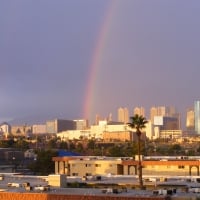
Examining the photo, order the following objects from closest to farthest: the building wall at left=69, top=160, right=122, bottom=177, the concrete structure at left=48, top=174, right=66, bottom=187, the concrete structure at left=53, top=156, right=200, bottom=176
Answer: the concrete structure at left=48, top=174, right=66, bottom=187, the concrete structure at left=53, top=156, right=200, bottom=176, the building wall at left=69, top=160, right=122, bottom=177

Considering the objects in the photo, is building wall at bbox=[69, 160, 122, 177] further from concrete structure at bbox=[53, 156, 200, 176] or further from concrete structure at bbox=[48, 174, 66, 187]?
concrete structure at bbox=[48, 174, 66, 187]

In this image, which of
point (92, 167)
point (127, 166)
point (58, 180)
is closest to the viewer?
point (58, 180)

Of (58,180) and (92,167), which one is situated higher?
(58,180)

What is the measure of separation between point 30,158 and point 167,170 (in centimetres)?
4785

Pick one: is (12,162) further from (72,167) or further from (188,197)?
(188,197)

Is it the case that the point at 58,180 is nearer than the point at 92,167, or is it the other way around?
the point at 58,180

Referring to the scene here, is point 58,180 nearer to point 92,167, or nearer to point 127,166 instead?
point 127,166

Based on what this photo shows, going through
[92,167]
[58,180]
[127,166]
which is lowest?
[92,167]

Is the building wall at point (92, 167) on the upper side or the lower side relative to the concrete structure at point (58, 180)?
lower

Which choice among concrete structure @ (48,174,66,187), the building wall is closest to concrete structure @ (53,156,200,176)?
the building wall

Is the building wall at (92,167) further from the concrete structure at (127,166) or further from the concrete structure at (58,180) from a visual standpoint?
the concrete structure at (58,180)

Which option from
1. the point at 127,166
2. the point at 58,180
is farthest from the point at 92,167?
the point at 58,180

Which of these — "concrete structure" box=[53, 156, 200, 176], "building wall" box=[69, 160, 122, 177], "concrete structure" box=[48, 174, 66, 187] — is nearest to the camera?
"concrete structure" box=[48, 174, 66, 187]

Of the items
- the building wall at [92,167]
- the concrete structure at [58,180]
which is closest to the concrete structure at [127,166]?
the building wall at [92,167]
